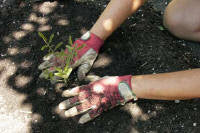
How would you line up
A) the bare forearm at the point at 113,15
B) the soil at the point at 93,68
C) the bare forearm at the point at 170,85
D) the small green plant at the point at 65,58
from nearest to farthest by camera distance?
the bare forearm at the point at 170,85 → the small green plant at the point at 65,58 → the soil at the point at 93,68 → the bare forearm at the point at 113,15

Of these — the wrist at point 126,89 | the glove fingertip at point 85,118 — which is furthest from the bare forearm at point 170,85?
the glove fingertip at point 85,118

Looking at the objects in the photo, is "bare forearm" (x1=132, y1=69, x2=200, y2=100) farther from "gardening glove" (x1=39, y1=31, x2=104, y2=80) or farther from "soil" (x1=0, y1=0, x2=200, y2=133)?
"gardening glove" (x1=39, y1=31, x2=104, y2=80)

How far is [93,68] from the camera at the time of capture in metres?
2.14

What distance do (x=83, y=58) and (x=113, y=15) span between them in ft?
1.47

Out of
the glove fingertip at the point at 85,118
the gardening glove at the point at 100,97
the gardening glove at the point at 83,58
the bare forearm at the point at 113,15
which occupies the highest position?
the bare forearm at the point at 113,15

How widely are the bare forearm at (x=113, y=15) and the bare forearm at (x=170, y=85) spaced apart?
0.53 m

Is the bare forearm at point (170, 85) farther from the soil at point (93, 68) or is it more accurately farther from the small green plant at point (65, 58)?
the small green plant at point (65, 58)

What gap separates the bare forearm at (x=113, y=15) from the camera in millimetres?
2047

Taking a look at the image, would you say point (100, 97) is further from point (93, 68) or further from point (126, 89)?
point (93, 68)

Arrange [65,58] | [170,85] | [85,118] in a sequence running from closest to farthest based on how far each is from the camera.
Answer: [170,85]
[85,118]
[65,58]

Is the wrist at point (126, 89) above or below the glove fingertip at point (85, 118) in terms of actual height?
above

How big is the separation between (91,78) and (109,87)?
0.24m

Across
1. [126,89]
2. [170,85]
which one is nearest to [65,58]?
[126,89]

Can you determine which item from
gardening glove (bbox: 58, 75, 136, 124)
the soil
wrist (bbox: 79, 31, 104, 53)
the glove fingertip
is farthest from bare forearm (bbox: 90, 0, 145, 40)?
the glove fingertip
